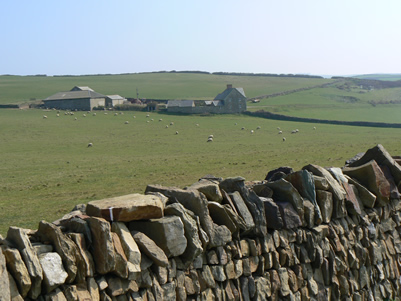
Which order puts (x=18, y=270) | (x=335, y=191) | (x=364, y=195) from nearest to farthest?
(x=18, y=270) → (x=335, y=191) → (x=364, y=195)

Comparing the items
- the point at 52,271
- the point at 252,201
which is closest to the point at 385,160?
the point at 252,201

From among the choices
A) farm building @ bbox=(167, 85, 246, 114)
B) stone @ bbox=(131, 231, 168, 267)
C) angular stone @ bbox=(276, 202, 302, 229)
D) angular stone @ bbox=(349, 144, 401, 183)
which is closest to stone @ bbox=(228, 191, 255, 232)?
angular stone @ bbox=(276, 202, 302, 229)

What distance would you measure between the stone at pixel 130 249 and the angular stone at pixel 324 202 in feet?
12.5

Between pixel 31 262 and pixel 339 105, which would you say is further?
pixel 339 105

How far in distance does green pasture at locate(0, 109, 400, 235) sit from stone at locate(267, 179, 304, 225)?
9.18m

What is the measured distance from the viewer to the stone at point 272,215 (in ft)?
27.0

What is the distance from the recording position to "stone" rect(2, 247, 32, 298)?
5.36 meters

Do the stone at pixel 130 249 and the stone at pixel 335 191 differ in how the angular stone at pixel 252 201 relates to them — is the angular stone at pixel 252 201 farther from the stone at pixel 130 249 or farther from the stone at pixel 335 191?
the stone at pixel 130 249

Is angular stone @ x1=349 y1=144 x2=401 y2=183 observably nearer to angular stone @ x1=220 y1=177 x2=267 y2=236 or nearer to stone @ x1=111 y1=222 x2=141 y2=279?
angular stone @ x1=220 y1=177 x2=267 y2=236

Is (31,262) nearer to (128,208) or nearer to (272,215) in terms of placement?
(128,208)

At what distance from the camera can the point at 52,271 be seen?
566cm

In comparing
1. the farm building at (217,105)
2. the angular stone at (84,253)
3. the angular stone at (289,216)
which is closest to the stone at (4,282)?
the angular stone at (84,253)

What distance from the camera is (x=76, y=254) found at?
5.93m

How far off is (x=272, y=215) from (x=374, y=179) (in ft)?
9.53
